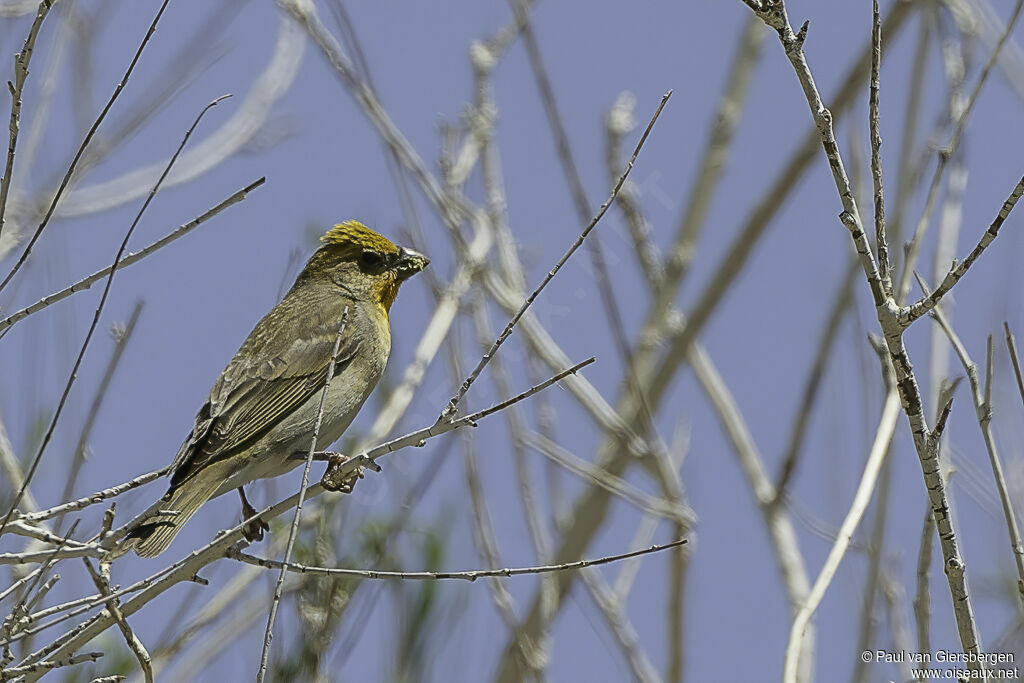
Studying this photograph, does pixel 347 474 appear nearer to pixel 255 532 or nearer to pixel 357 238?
pixel 255 532

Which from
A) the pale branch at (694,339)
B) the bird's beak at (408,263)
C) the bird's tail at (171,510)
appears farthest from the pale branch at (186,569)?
the bird's beak at (408,263)

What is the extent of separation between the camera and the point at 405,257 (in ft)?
21.0

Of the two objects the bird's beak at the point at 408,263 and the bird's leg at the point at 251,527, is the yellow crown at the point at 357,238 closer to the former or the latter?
the bird's beak at the point at 408,263

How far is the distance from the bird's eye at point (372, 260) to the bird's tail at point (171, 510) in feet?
5.70

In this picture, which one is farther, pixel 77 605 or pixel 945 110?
pixel 945 110

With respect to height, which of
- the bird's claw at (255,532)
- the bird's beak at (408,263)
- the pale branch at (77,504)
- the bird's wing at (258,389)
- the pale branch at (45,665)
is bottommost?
the pale branch at (45,665)

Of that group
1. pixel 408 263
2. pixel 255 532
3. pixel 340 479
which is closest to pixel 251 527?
pixel 255 532

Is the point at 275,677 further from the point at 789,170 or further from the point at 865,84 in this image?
the point at 865,84

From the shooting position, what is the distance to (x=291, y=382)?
562cm

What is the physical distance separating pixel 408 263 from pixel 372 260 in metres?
0.21

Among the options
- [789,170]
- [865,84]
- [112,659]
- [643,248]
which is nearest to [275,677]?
[112,659]

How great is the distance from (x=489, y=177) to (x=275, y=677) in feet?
8.85

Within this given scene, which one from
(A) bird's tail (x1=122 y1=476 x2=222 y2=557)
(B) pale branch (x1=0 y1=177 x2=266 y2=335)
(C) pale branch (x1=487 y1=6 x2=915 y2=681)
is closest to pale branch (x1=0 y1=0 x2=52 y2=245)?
(B) pale branch (x1=0 y1=177 x2=266 y2=335)

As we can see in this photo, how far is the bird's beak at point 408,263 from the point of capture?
6.33 m
